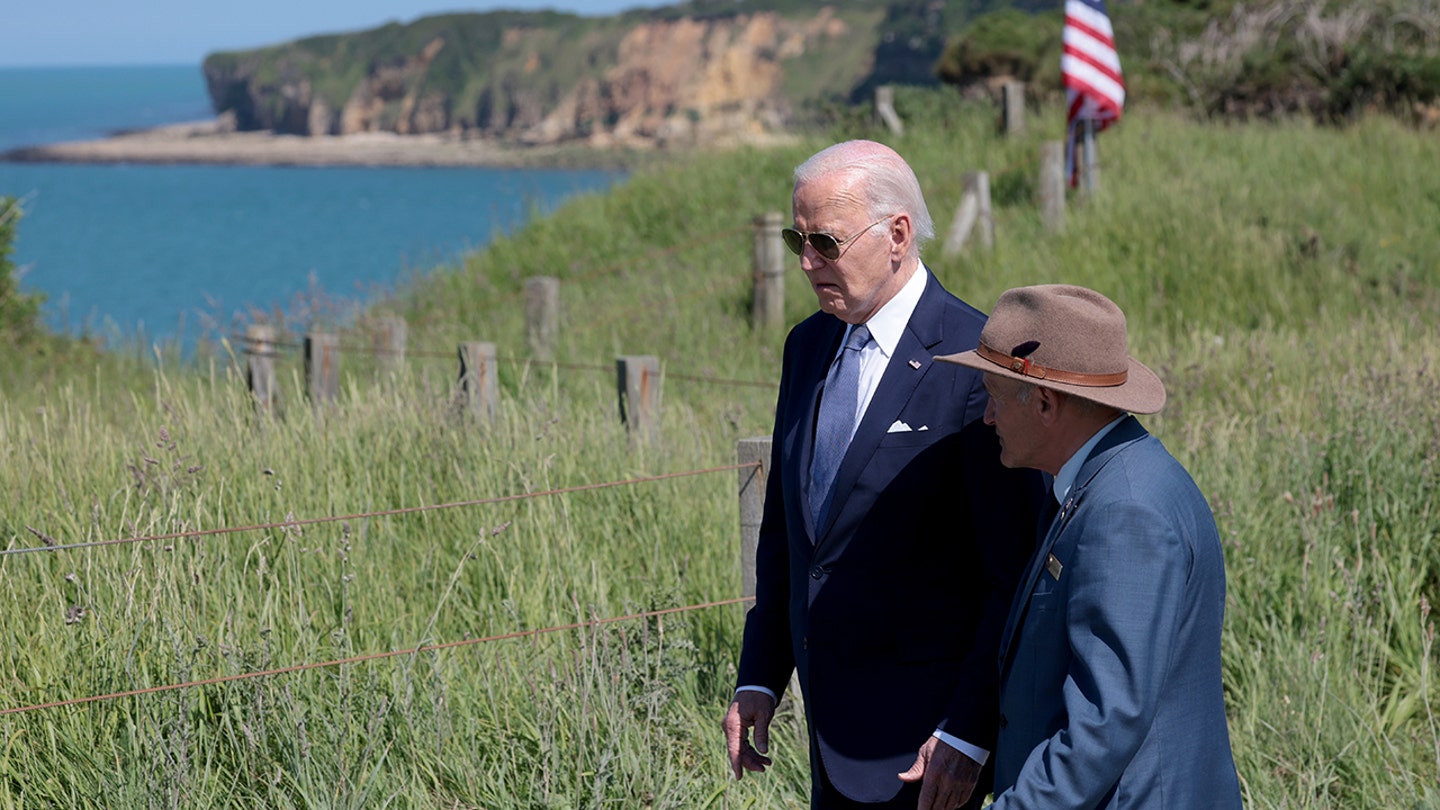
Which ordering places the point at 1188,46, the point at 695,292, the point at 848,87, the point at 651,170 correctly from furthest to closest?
the point at 848,87
the point at 1188,46
the point at 651,170
the point at 695,292

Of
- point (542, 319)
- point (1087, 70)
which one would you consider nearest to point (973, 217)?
point (1087, 70)

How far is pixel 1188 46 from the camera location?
739 inches

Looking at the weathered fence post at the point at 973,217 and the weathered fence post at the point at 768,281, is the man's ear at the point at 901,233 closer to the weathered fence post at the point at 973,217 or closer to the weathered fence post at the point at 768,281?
the weathered fence post at the point at 768,281

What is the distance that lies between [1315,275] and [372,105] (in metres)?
163

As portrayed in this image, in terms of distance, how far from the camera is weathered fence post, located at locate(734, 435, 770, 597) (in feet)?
13.3

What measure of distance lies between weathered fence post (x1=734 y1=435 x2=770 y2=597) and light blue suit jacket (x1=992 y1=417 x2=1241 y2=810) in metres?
1.81

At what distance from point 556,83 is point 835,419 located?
15454 cm

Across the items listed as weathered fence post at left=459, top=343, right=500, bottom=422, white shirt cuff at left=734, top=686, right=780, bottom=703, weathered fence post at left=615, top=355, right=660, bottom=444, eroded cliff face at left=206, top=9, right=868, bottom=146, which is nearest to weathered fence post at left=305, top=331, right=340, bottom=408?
weathered fence post at left=459, top=343, right=500, bottom=422

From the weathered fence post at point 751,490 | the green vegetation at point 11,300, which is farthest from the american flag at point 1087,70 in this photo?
the weathered fence post at point 751,490

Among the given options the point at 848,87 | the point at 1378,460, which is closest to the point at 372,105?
the point at 848,87

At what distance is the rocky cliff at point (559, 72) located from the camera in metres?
132

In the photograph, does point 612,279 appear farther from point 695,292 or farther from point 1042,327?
point 1042,327

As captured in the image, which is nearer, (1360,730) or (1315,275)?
(1360,730)

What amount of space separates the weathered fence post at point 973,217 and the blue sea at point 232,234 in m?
5.25
